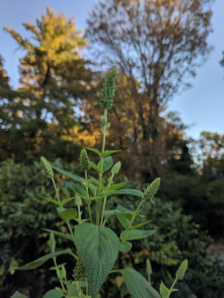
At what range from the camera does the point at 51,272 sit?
2.12 m

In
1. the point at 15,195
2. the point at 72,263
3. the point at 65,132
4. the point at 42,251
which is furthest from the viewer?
the point at 65,132

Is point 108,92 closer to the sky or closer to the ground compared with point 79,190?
closer to the sky

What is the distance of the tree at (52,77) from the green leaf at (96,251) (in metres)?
12.2

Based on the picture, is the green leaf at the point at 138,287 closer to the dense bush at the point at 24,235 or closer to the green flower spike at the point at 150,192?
the green flower spike at the point at 150,192

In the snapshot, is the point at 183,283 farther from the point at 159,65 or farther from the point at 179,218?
the point at 159,65

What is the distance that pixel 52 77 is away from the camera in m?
16.3

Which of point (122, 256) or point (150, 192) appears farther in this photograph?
point (122, 256)

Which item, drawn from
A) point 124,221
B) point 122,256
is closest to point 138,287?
point 124,221

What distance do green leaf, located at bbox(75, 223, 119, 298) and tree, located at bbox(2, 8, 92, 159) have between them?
1216 centimetres

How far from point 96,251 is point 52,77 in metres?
17.0

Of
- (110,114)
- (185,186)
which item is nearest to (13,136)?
(110,114)

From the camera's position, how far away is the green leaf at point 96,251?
58 cm

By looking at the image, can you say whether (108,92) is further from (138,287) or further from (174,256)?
(174,256)

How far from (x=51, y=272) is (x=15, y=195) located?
91 cm
